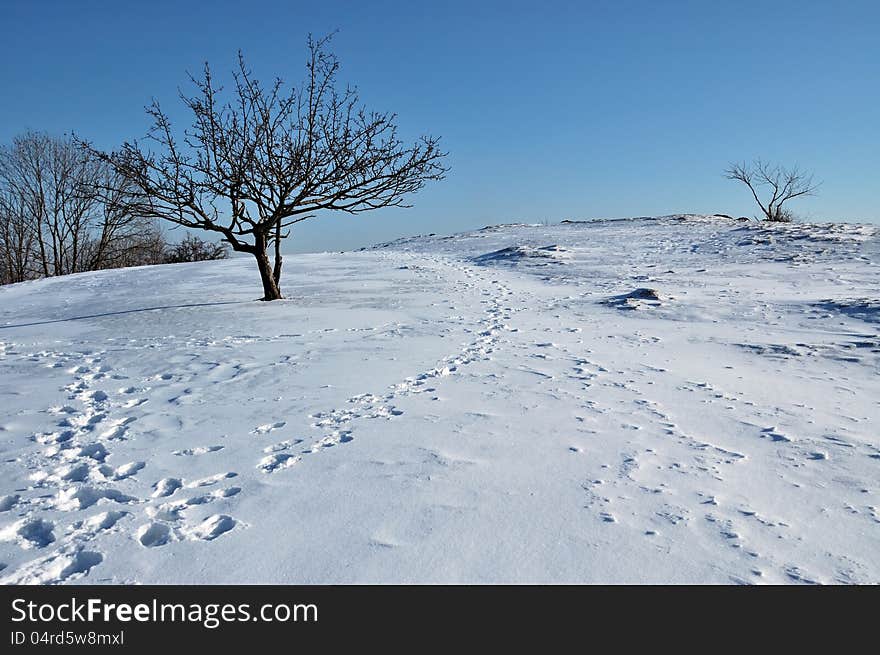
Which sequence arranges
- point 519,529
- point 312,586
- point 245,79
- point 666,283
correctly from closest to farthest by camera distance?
point 312,586
point 519,529
point 245,79
point 666,283

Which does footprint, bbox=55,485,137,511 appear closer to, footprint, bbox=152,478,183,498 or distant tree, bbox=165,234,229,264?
footprint, bbox=152,478,183,498

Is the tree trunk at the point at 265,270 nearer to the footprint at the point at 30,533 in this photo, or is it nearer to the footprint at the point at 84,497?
the footprint at the point at 84,497

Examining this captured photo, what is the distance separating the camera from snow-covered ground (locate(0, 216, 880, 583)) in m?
2.44

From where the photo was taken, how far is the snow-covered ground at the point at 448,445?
96.2 inches

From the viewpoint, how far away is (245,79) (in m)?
10.8

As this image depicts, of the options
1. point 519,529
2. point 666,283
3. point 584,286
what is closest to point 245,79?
point 584,286

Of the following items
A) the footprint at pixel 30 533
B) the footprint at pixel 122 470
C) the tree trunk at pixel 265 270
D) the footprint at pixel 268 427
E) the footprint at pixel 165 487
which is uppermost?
the tree trunk at pixel 265 270

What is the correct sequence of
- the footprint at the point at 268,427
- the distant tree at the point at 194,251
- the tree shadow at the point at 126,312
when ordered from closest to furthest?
the footprint at the point at 268,427
the tree shadow at the point at 126,312
the distant tree at the point at 194,251

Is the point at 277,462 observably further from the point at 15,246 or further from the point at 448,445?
the point at 15,246

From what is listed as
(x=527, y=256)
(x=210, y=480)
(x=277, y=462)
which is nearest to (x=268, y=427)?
(x=277, y=462)

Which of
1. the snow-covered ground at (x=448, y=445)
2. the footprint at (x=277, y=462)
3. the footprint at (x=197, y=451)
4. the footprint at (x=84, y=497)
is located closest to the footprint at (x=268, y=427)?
the snow-covered ground at (x=448, y=445)

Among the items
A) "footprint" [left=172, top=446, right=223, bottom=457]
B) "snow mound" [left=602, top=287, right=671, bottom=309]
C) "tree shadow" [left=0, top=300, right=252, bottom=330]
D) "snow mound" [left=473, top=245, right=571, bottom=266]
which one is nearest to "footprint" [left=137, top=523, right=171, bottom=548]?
"footprint" [left=172, top=446, right=223, bottom=457]
